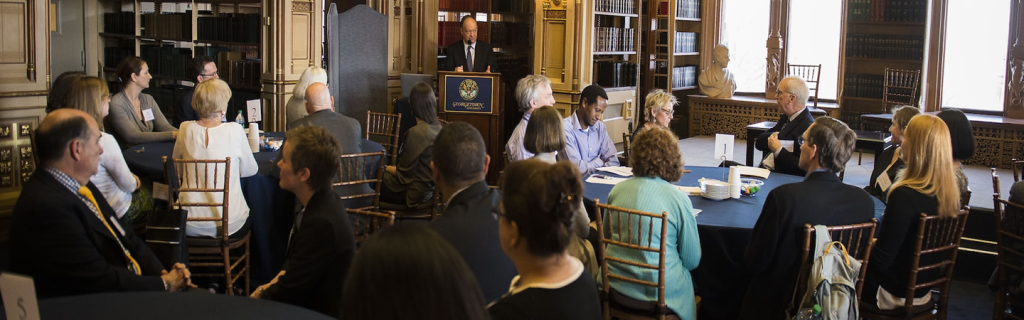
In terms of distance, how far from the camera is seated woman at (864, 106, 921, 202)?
15.1ft

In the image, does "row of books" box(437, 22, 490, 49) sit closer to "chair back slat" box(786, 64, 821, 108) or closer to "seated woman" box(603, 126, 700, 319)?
"chair back slat" box(786, 64, 821, 108)

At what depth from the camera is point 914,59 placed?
9.49 meters

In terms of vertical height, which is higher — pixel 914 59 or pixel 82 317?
pixel 914 59

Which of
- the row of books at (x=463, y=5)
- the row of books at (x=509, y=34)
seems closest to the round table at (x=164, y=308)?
the row of books at (x=463, y=5)

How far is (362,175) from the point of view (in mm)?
4980

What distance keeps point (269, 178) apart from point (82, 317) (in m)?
2.74

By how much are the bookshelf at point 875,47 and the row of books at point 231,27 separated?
630cm

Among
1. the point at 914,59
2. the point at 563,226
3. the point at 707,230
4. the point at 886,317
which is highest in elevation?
the point at 914,59

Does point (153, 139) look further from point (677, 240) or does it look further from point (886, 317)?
point (886, 317)

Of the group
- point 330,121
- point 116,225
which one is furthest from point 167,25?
point 116,225

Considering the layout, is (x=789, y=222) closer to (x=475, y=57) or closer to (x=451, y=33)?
(x=475, y=57)

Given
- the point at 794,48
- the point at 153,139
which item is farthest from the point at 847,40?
the point at 153,139

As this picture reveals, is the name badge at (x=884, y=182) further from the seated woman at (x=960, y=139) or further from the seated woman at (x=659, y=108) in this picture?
the seated woman at (x=659, y=108)

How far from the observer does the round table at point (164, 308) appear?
210cm
